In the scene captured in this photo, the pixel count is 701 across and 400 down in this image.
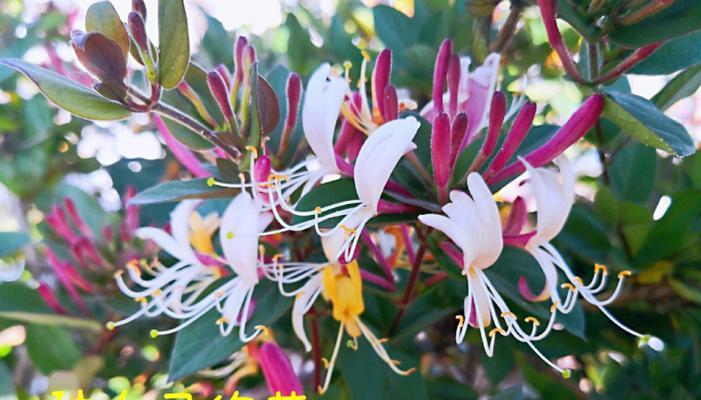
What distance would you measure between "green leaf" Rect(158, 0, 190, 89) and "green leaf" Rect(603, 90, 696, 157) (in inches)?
13.6

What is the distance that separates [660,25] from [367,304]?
1.44 feet

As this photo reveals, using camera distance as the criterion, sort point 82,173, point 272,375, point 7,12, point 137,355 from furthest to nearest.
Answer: point 7,12 < point 82,173 < point 137,355 < point 272,375

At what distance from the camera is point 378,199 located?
54cm

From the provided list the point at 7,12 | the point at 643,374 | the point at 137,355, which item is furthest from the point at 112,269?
the point at 7,12

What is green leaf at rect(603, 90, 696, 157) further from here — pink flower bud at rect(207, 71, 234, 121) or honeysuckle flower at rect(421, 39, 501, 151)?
pink flower bud at rect(207, 71, 234, 121)

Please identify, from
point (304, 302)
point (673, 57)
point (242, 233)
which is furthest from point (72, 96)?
point (673, 57)

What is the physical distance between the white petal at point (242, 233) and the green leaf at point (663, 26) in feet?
1.13

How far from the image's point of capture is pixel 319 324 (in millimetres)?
787

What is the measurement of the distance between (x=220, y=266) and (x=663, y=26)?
479mm

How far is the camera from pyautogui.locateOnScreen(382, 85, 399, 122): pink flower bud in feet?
1.88

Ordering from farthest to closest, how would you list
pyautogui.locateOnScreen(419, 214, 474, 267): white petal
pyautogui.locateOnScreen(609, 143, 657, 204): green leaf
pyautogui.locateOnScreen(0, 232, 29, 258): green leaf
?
pyautogui.locateOnScreen(0, 232, 29, 258): green leaf < pyautogui.locateOnScreen(609, 143, 657, 204): green leaf < pyautogui.locateOnScreen(419, 214, 474, 267): white petal

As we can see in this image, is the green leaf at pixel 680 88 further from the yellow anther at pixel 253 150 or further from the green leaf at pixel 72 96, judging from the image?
the green leaf at pixel 72 96

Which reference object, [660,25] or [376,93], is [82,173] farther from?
[660,25]

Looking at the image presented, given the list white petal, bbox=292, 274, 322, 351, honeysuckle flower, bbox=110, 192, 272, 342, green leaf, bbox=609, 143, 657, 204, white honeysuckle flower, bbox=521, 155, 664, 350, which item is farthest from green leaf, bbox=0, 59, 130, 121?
green leaf, bbox=609, 143, 657, 204
